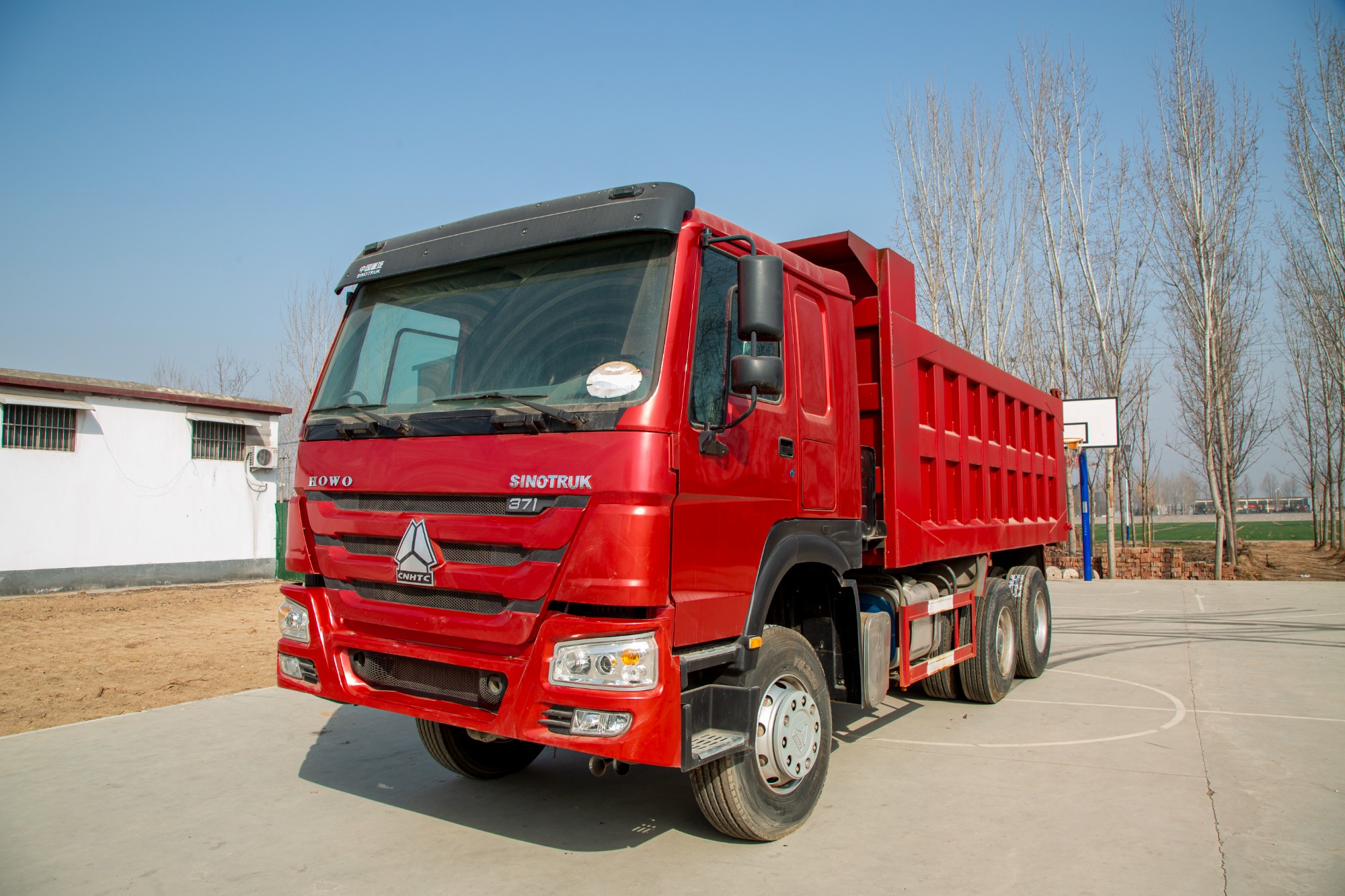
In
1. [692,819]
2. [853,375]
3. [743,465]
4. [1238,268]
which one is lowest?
[692,819]

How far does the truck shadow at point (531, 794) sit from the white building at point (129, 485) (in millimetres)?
12656

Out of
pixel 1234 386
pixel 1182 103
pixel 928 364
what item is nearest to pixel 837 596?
pixel 928 364

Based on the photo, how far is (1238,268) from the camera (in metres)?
24.9

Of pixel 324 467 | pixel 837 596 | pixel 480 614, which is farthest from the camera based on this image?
pixel 837 596

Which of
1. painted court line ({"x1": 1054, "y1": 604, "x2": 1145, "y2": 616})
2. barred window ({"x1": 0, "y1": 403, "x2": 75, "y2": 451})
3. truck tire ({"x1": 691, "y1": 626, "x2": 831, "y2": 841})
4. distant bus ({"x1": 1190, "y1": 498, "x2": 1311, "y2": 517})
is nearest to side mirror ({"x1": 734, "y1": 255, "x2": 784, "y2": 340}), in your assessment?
truck tire ({"x1": 691, "y1": 626, "x2": 831, "y2": 841})

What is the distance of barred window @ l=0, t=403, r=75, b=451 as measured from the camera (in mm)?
15391

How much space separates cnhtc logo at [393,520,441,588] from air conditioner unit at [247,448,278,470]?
16.6 m

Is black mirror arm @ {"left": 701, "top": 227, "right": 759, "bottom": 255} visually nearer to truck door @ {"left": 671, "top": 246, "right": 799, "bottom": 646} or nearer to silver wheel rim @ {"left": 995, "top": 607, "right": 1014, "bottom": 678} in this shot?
truck door @ {"left": 671, "top": 246, "right": 799, "bottom": 646}

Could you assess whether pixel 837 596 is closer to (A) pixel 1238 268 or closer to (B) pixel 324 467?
(B) pixel 324 467

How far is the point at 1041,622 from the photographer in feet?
28.5

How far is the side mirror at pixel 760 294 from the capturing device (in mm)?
3648

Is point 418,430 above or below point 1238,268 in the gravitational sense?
below

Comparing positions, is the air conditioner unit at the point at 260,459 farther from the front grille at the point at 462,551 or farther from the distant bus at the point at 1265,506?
the distant bus at the point at 1265,506

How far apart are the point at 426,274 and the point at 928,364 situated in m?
3.48
